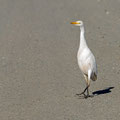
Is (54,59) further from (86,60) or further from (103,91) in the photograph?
(86,60)

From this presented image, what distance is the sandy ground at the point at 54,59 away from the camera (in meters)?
13.0

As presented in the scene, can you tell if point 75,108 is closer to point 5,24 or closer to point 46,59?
point 46,59

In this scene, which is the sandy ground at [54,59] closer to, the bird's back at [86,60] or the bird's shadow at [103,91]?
the bird's shadow at [103,91]

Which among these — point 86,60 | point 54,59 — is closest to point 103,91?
point 86,60

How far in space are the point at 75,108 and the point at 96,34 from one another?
367 inches

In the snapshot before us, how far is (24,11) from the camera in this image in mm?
25547

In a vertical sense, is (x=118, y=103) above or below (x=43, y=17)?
below

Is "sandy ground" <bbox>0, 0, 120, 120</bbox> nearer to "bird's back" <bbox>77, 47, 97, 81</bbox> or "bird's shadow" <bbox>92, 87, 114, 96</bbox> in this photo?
"bird's shadow" <bbox>92, 87, 114, 96</bbox>

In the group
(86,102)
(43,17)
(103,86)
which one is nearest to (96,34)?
(43,17)

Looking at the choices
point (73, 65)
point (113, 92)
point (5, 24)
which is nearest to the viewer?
point (113, 92)

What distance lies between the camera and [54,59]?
18.5m

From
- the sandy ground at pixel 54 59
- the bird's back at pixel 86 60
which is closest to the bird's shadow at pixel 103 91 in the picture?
the sandy ground at pixel 54 59

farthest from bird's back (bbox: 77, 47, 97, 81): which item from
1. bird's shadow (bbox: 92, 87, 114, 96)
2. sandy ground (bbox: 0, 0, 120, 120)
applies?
sandy ground (bbox: 0, 0, 120, 120)

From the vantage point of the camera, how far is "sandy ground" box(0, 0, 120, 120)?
42.7 feet
